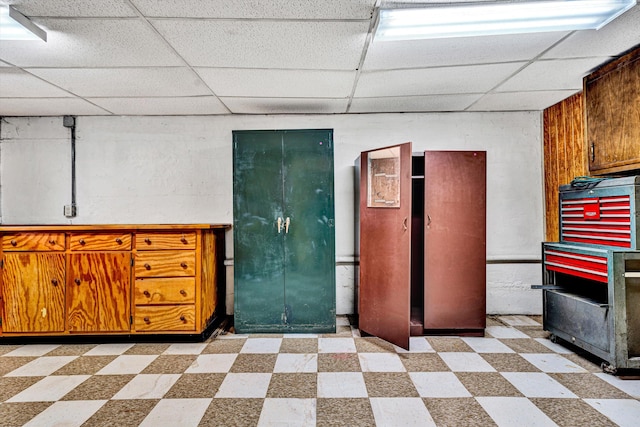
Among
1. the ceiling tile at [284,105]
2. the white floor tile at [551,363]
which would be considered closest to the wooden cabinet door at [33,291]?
the ceiling tile at [284,105]

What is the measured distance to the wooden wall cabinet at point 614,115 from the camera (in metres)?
2.50

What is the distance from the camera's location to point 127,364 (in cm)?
272

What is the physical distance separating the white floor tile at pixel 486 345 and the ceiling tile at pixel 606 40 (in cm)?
240

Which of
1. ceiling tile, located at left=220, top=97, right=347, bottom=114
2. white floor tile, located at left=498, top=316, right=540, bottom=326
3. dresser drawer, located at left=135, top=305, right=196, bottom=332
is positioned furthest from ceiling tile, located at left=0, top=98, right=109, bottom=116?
white floor tile, located at left=498, top=316, right=540, bottom=326

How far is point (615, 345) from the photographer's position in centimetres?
239

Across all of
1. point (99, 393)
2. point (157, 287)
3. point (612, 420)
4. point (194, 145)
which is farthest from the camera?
point (194, 145)

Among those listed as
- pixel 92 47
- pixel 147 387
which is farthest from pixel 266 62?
pixel 147 387

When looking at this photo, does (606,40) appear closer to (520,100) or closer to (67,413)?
(520,100)

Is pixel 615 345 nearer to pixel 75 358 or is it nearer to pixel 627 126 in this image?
pixel 627 126

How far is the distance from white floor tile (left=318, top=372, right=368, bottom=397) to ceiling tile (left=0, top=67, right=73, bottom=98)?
3.39 metres

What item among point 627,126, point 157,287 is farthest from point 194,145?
point 627,126

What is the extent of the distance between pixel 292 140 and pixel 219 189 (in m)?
1.18

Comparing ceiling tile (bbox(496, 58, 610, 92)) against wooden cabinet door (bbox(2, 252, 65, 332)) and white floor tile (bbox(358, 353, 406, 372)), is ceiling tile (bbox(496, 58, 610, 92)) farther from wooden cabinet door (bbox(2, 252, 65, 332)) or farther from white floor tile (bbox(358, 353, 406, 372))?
wooden cabinet door (bbox(2, 252, 65, 332))

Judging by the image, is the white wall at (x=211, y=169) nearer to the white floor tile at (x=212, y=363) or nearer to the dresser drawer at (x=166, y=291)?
the dresser drawer at (x=166, y=291)
